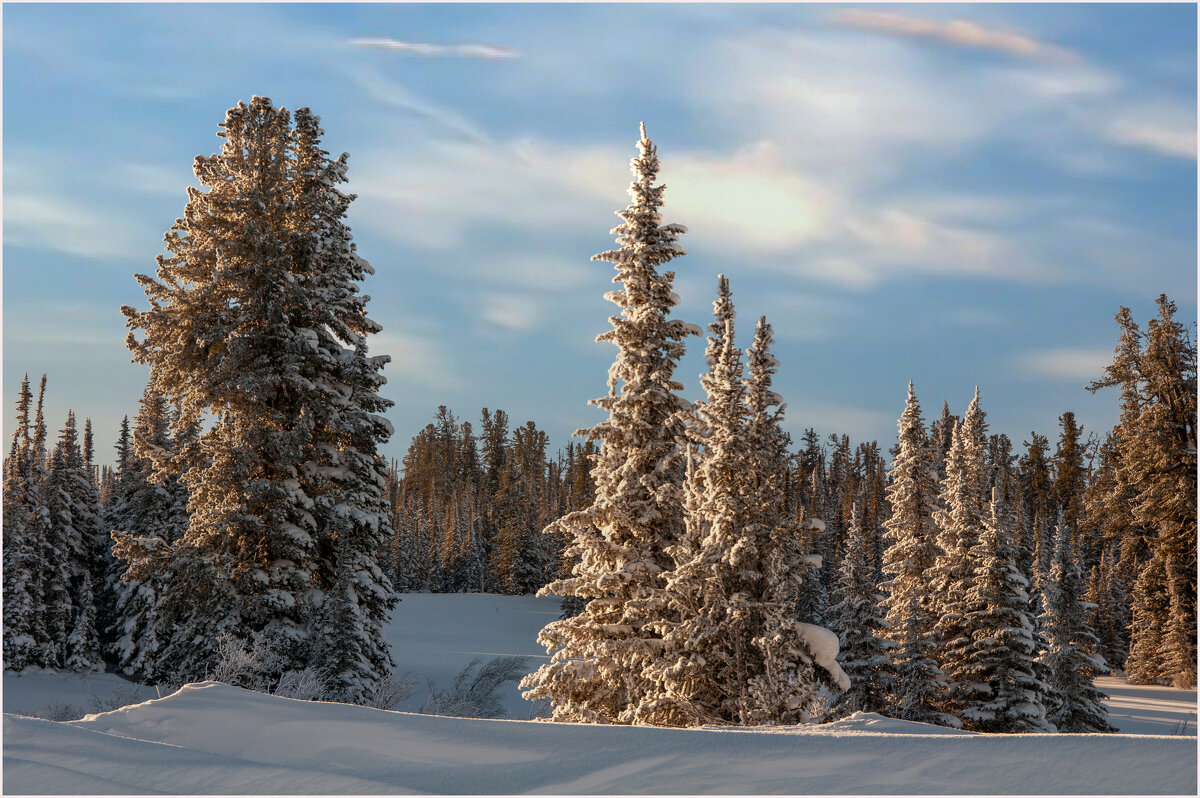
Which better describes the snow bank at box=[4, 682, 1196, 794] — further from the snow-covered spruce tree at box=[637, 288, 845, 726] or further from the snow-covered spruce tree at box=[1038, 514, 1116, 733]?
the snow-covered spruce tree at box=[1038, 514, 1116, 733]

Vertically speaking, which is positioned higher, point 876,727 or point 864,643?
point 876,727

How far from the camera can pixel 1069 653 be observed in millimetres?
30641

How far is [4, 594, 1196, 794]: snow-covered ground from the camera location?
6734 mm

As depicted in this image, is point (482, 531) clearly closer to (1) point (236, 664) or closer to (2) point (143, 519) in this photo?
(2) point (143, 519)

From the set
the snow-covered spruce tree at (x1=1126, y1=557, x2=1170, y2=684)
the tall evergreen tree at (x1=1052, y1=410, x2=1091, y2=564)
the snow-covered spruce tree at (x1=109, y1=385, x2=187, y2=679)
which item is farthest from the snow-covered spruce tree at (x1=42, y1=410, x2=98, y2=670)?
the tall evergreen tree at (x1=1052, y1=410, x2=1091, y2=564)

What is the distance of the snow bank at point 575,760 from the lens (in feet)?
22.0

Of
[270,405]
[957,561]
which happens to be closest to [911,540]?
[957,561]

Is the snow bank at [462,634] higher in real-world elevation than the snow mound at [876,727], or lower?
lower

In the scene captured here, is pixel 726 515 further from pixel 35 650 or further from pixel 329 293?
pixel 35 650

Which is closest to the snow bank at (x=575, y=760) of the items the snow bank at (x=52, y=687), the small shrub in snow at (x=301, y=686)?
the small shrub in snow at (x=301, y=686)

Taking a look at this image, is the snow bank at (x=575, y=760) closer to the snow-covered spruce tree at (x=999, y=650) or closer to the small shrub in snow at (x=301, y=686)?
the small shrub in snow at (x=301, y=686)

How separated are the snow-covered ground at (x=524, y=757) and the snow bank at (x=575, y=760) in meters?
0.01

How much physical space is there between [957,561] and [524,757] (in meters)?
24.9

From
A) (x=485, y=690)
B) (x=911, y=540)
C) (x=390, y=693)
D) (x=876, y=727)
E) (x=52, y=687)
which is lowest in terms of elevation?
(x=52, y=687)
